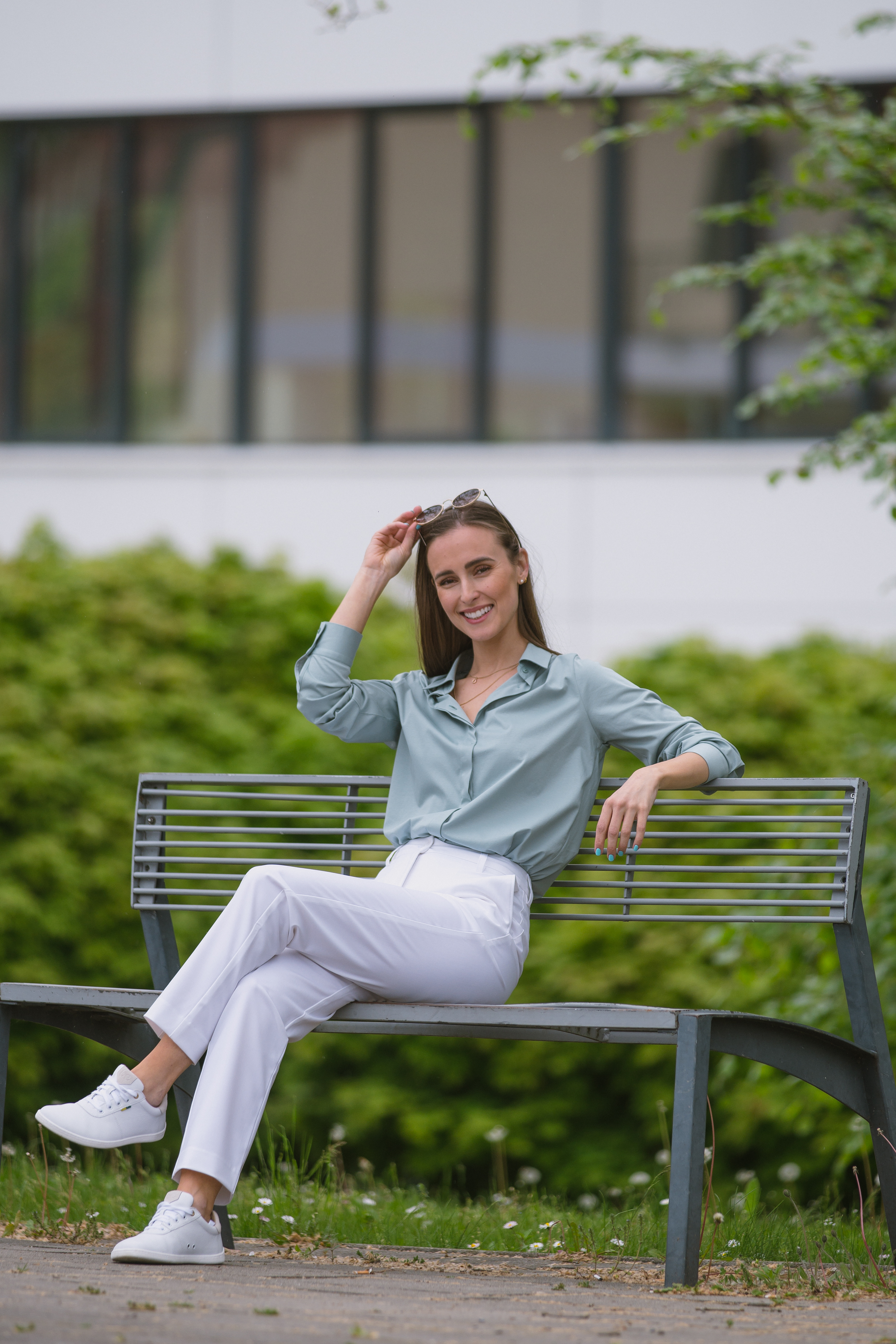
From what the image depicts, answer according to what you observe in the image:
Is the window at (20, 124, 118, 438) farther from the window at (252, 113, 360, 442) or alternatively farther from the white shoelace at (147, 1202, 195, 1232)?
the white shoelace at (147, 1202, 195, 1232)

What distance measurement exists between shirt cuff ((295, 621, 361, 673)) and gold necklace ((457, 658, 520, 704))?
0.27 meters

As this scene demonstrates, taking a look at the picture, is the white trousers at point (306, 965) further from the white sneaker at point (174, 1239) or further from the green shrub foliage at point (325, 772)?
the green shrub foliage at point (325, 772)

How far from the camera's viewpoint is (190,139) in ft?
32.0

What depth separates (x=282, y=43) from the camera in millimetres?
9484

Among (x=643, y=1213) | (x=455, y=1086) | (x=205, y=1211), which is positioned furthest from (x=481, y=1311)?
(x=455, y=1086)

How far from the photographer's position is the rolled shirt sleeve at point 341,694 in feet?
12.0

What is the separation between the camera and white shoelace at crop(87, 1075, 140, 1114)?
2906 mm

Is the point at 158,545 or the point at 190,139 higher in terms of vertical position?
the point at 190,139

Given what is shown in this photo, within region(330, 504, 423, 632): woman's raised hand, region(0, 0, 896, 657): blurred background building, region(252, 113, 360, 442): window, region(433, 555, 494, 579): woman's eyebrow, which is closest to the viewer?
region(433, 555, 494, 579): woman's eyebrow

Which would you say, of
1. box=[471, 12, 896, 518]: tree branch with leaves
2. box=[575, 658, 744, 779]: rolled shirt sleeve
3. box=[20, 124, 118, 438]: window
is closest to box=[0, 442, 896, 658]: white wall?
box=[20, 124, 118, 438]: window

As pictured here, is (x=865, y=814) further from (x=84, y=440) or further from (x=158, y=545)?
(x=84, y=440)

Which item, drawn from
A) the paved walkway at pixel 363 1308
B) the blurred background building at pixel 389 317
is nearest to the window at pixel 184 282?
the blurred background building at pixel 389 317

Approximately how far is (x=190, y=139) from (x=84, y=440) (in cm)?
190

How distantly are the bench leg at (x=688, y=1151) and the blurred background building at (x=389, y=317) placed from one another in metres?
6.04
